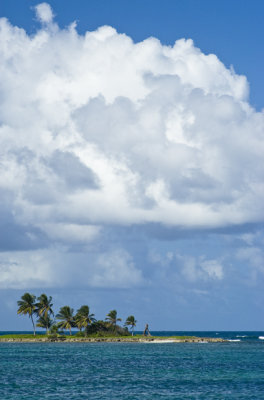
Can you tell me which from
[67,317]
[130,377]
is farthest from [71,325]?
[130,377]

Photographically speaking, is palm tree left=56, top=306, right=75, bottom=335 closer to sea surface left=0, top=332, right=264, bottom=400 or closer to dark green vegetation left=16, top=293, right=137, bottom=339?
dark green vegetation left=16, top=293, right=137, bottom=339

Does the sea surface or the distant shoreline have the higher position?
the distant shoreline

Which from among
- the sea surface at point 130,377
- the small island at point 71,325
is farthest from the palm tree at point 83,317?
the sea surface at point 130,377

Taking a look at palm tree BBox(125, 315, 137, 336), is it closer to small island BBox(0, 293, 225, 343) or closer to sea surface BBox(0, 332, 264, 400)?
small island BBox(0, 293, 225, 343)

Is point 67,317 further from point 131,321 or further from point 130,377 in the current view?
point 130,377

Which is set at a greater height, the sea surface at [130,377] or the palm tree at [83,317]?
the palm tree at [83,317]

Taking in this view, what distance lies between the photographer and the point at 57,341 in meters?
172

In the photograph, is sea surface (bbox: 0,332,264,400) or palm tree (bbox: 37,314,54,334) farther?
palm tree (bbox: 37,314,54,334)

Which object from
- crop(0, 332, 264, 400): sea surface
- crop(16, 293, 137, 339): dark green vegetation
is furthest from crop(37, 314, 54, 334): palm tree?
crop(0, 332, 264, 400): sea surface

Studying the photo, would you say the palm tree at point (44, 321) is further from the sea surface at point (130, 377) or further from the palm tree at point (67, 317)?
the sea surface at point (130, 377)

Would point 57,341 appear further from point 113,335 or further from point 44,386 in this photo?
point 44,386

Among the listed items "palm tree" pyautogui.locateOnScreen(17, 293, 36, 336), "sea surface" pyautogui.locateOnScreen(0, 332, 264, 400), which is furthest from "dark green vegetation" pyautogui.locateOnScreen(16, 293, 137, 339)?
"sea surface" pyautogui.locateOnScreen(0, 332, 264, 400)

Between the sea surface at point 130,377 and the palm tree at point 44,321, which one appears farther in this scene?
the palm tree at point 44,321

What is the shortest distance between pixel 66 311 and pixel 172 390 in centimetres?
11666
